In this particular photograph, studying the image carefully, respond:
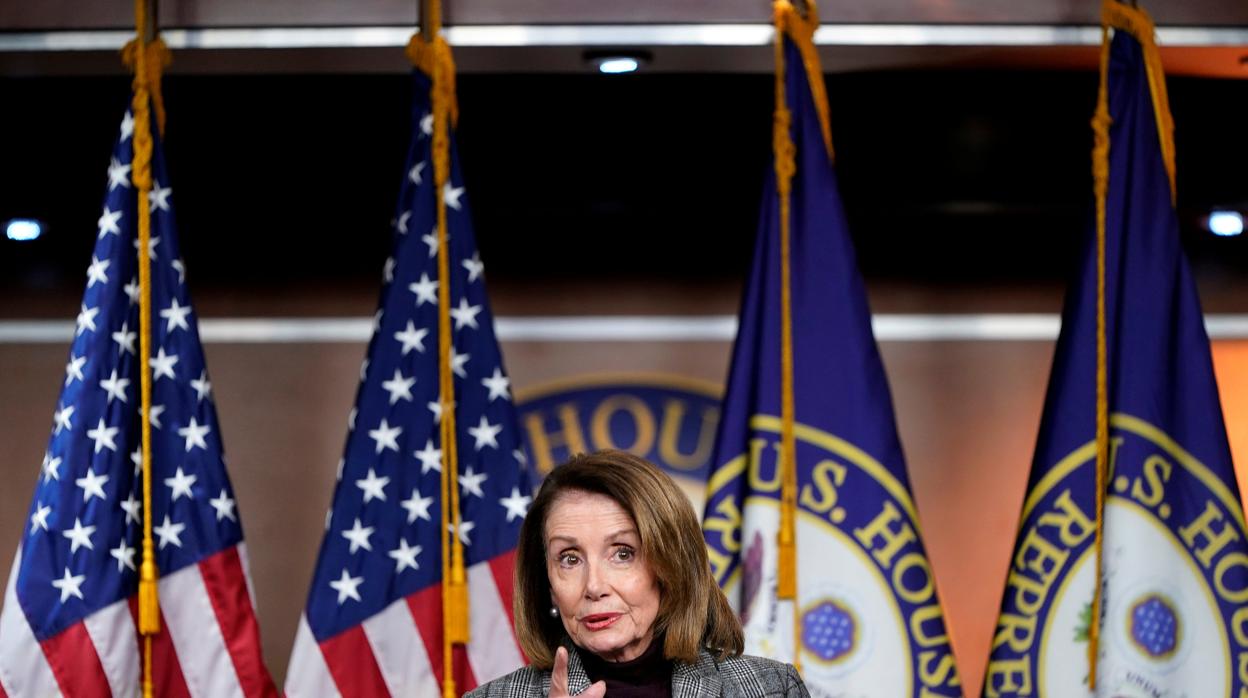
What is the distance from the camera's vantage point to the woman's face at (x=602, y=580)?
80.6 inches

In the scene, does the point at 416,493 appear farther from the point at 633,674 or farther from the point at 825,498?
the point at 633,674

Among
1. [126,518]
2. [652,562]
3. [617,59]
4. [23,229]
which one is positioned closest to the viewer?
[652,562]

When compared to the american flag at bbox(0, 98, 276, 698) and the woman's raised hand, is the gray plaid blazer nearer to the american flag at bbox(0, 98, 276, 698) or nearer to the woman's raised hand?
the woman's raised hand

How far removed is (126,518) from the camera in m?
3.00

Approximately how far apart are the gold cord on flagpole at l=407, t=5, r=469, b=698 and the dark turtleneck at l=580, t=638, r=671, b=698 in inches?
36.3

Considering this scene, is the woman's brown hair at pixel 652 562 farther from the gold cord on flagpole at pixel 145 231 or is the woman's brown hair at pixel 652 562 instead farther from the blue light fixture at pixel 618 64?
the blue light fixture at pixel 618 64

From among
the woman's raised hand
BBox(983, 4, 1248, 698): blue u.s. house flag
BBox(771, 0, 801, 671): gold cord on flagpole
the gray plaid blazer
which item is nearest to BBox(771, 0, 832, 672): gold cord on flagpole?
BBox(771, 0, 801, 671): gold cord on flagpole

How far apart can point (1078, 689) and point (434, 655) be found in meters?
1.19

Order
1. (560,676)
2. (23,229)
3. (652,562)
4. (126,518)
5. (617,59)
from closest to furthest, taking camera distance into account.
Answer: (560,676)
(652,562)
(126,518)
(617,59)
(23,229)

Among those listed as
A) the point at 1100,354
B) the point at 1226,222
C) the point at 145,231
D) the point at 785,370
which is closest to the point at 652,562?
the point at 785,370

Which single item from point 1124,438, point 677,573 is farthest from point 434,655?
point 1124,438

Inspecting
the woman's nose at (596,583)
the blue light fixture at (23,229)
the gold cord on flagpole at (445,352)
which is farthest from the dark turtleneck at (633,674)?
the blue light fixture at (23,229)

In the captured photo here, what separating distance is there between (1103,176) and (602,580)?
1526 millimetres

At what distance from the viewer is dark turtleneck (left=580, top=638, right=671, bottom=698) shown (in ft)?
6.87
